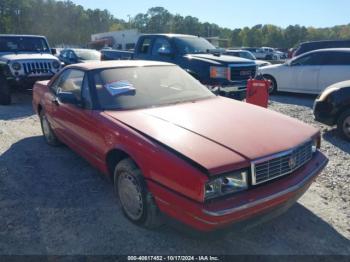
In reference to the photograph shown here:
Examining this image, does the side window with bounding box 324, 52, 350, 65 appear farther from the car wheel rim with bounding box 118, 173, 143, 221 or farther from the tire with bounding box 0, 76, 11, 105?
the tire with bounding box 0, 76, 11, 105

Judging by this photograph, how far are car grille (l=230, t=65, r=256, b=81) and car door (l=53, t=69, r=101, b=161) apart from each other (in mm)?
4392

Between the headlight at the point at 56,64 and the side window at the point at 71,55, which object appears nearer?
the headlight at the point at 56,64

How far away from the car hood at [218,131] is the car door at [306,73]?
22.2 ft

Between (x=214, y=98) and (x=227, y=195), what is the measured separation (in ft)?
6.40

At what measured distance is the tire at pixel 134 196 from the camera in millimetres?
2857

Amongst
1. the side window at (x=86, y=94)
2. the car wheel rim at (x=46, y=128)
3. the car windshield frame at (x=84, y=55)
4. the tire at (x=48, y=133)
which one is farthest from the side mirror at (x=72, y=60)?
the side window at (x=86, y=94)

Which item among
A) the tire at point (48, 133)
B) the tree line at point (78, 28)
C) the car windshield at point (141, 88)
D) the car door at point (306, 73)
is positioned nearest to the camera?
the car windshield at point (141, 88)

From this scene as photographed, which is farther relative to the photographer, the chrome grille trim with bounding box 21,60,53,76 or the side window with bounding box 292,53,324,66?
the side window with bounding box 292,53,324,66

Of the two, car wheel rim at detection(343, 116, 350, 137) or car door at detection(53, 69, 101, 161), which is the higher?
car door at detection(53, 69, 101, 161)

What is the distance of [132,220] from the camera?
3.15 metres

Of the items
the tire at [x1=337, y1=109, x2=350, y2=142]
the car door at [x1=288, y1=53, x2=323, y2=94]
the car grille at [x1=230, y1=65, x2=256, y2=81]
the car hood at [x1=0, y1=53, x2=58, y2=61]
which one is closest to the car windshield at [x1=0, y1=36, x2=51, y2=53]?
the car hood at [x1=0, y1=53, x2=58, y2=61]

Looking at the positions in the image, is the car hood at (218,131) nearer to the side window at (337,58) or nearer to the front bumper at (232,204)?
the front bumper at (232,204)

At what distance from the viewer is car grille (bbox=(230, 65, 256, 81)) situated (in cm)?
791

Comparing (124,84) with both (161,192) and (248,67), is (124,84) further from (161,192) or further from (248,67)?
(248,67)
